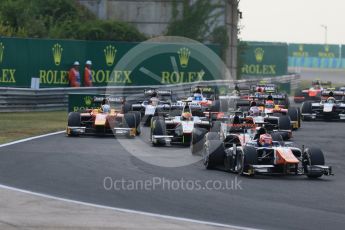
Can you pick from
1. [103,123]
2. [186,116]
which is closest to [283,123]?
[186,116]

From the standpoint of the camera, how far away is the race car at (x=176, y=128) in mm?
25547

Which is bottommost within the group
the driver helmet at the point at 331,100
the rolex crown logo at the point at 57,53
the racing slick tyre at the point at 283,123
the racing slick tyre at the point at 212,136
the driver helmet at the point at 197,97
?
the racing slick tyre at the point at 283,123

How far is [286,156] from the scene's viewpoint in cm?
1903

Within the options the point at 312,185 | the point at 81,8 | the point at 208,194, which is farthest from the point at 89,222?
the point at 81,8

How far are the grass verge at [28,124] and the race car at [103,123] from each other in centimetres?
121

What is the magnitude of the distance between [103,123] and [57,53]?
15.4 meters

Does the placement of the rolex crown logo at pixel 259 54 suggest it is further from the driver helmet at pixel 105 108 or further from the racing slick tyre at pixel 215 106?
the driver helmet at pixel 105 108

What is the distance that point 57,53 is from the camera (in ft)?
141

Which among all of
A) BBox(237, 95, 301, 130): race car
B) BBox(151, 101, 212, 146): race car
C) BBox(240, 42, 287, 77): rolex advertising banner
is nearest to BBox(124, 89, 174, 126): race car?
BBox(237, 95, 301, 130): race car

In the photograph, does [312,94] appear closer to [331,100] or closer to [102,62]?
[102,62]

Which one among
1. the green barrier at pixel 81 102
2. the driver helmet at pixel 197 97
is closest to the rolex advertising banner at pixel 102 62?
the driver helmet at pixel 197 97

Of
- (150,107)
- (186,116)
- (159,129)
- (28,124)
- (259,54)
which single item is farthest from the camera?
(259,54)

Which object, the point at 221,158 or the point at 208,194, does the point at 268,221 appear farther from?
the point at 221,158

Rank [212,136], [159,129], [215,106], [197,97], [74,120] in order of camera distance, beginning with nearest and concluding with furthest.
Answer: [212,136] < [159,129] < [74,120] < [215,106] < [197,97]
